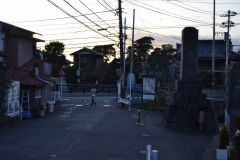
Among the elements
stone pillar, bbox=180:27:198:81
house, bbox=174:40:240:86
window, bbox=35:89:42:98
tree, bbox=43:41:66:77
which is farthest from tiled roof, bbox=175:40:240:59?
tree, bbox=43:41:66:77

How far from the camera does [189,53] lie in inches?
661

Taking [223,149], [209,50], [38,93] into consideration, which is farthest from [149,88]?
[209,50]

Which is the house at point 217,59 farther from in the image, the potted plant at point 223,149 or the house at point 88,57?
the potted plant at point 223,149

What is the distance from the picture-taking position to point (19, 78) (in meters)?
20.8

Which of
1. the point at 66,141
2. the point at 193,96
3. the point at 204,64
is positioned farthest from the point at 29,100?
the point at 204,64

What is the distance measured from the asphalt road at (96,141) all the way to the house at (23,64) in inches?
140

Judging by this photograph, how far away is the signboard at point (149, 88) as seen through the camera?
2700 cm

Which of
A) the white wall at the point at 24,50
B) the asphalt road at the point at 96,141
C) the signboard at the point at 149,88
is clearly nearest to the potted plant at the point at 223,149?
the asphalt road at the point at 96,141

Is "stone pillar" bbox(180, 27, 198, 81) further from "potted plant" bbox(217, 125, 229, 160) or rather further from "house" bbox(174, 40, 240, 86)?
"house" bbox(174, 40, 240, 86)

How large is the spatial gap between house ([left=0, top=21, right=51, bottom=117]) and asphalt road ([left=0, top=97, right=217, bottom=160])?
11.7 ft

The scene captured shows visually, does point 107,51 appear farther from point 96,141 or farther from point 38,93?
point 96,141

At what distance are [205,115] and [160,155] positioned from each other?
6962 mm

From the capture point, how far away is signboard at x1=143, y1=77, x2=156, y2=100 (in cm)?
2700

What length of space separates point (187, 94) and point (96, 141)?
23.1ft
